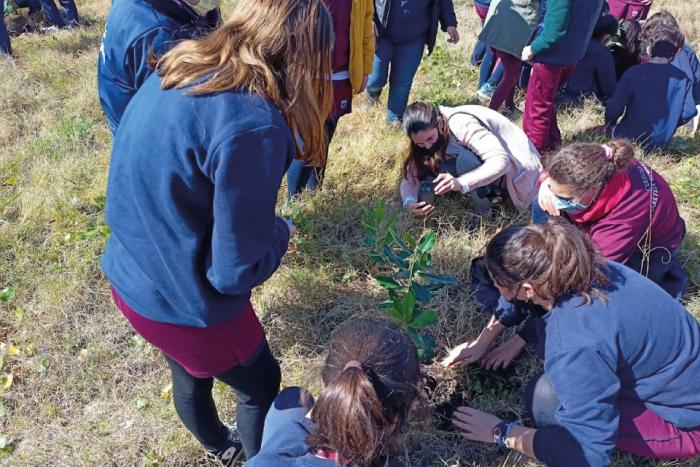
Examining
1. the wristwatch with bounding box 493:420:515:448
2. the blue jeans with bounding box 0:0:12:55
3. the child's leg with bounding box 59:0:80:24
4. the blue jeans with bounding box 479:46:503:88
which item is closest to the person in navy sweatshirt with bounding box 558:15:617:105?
the blue jeans with bounding box 479:46:503:88

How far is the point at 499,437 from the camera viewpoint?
1962 mm

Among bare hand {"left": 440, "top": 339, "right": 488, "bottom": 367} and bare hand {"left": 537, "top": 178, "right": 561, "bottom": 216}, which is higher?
bare hand {"left": 537, "top": 178, "right": 561, "bottom": 216}

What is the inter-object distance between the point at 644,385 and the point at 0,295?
2.77 metres

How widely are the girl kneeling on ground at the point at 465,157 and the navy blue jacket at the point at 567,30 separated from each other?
0.57 metres

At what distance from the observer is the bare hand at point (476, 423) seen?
1.99 metres

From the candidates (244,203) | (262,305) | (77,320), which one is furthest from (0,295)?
(244,203)

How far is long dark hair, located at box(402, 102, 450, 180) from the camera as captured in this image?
2830mm

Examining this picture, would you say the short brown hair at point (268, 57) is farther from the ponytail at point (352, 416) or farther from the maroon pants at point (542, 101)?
the maroon pants at point (542, 101)

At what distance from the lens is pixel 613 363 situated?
1.61 meters

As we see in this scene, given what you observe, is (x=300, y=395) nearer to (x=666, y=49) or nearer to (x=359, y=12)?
(x=359, y=12)

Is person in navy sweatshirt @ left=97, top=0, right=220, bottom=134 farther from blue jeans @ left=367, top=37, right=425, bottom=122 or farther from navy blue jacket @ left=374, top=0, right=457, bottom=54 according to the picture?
blue jeans @ left=367, top=37, right=425, bottom=122

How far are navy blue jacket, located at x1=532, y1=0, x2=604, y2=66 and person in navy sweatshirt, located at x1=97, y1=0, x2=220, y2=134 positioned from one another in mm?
1959

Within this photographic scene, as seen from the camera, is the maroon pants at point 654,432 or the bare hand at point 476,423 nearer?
the maroon pants at point 654,432

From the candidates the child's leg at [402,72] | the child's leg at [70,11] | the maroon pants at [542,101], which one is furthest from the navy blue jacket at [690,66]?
the child's leg at [70,11]
